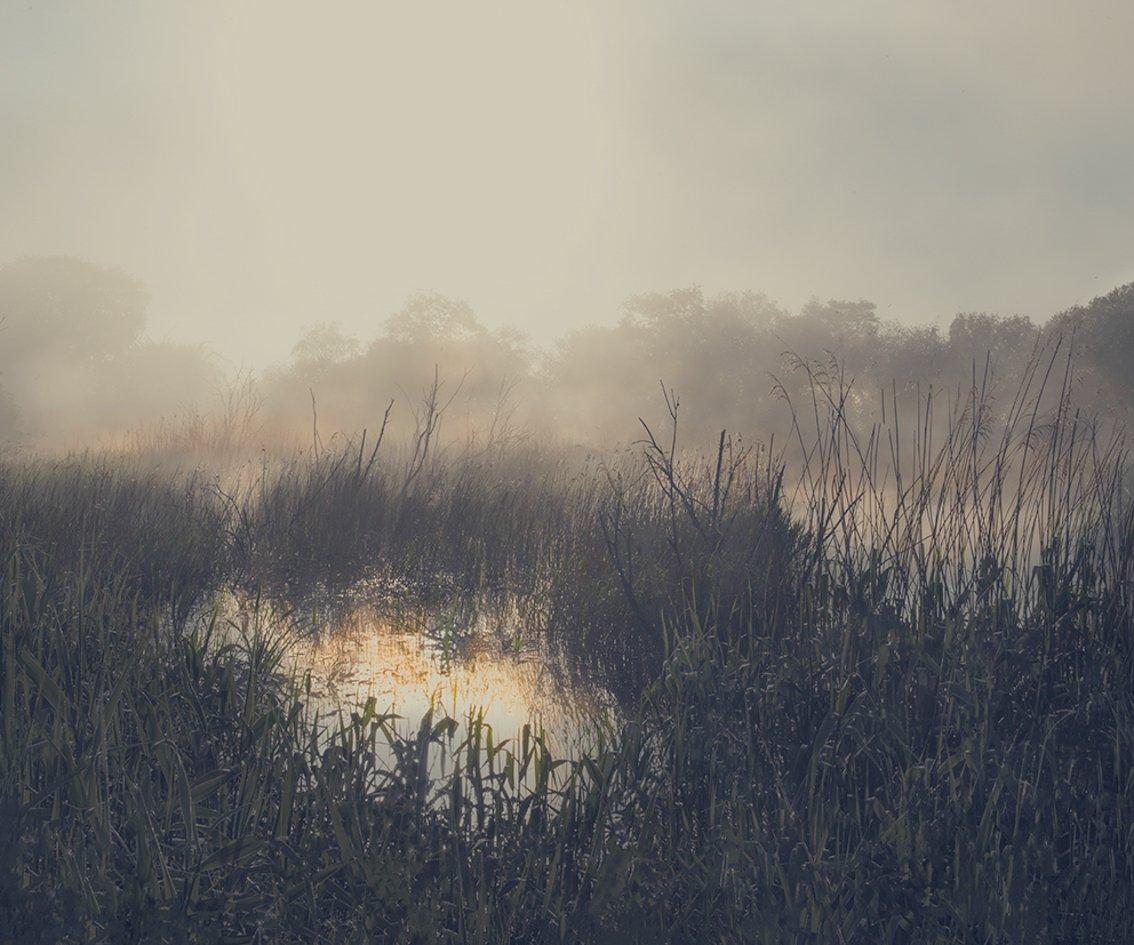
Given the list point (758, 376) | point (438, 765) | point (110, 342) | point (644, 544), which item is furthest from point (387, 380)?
point (438, 765)

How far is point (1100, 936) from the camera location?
182 cm

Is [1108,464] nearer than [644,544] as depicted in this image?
Yes

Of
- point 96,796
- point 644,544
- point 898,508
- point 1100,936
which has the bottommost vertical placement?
point 1100,936

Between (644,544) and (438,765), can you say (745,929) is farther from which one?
(644,544)

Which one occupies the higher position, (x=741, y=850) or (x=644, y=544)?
(x=644, y=544)

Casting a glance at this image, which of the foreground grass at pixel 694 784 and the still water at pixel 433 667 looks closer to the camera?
the foreground grass at pixel 694 784

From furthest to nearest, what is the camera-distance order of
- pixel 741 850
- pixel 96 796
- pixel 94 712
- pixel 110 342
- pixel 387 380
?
1. pixel 110 342
2. pixel 387 380
3. pixel 94 712
4. pixel 741 850
5. pixel 96 796

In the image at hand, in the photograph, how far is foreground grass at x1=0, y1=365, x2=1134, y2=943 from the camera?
172cm

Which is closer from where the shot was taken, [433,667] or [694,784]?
[694,784]

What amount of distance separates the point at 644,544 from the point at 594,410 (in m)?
23.1

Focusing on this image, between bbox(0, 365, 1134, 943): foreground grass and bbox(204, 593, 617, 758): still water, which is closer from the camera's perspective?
bbox(0, 365, 1134, 943): foreground grass

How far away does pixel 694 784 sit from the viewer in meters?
2.23

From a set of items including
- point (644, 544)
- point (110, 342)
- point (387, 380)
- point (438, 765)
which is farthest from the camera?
point (110, 342)

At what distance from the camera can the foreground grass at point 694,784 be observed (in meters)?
1.72
